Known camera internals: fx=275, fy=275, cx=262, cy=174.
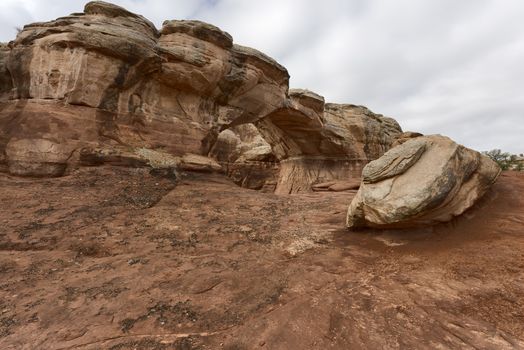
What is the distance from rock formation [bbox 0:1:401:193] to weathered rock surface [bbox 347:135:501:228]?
566 cm

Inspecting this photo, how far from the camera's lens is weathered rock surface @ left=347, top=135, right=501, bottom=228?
16.9ft

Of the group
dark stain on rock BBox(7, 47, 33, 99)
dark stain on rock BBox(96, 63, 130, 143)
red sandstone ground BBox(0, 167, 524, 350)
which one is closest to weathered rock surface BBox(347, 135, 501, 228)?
red sandstone ground BBox(0, 167, 524, 350)

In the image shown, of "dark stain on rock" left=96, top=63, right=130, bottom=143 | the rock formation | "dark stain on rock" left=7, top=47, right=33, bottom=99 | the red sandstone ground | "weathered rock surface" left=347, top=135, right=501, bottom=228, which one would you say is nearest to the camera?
the red sandstone ground

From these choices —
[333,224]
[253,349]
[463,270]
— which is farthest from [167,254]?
[463,270]

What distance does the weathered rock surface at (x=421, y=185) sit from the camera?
514 cm

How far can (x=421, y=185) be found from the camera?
5199 mm

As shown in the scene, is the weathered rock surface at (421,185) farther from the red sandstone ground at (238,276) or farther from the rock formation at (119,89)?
the rock formation at (119,89)

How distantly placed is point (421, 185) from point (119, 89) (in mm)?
8719

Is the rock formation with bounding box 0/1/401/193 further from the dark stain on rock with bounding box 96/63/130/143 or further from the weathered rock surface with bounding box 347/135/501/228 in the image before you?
the weathered rock surface with bounding box 347/135/501/228

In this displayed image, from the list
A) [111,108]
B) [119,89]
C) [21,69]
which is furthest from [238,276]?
[21,69]

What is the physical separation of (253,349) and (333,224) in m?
4.29

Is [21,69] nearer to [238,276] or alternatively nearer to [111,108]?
[111,108]

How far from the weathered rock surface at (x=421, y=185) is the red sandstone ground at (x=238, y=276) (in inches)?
13.1

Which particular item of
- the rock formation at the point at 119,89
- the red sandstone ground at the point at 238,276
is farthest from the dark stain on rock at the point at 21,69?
the red sandstone ground at the point at 238,276
